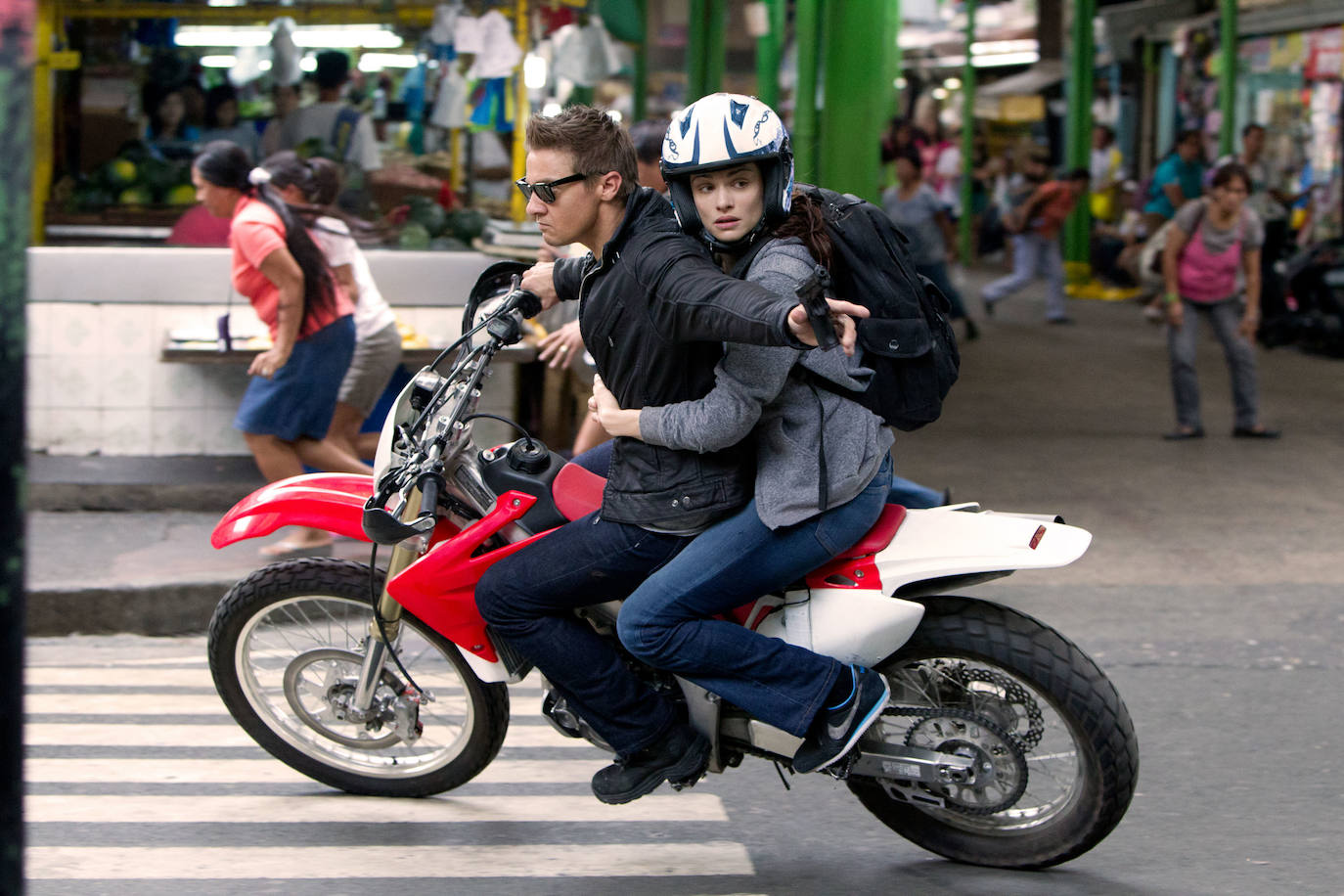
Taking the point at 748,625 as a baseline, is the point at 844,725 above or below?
below

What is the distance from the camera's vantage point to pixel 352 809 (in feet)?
14.0

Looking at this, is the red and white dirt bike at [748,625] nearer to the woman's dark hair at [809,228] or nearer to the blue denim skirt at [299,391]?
the woman's dark hair at [809,228]

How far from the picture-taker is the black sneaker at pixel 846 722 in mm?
3633

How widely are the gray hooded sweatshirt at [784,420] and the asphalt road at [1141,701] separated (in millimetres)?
980

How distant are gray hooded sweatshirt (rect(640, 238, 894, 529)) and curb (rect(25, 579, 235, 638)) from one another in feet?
11.1

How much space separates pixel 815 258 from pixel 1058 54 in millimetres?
24348

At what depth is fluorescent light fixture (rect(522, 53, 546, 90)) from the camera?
9.61 metres

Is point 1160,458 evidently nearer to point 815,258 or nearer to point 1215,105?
point 815,258

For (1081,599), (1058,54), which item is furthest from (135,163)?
(1058,54)

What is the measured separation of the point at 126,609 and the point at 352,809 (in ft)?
8.00

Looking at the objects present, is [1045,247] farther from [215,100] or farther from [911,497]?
[911,497]

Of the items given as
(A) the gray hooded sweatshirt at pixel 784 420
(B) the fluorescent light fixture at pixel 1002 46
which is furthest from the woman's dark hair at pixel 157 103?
(B) the fluorescent light fixture at pixel 1002 46

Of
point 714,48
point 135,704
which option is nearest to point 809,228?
point 135,704

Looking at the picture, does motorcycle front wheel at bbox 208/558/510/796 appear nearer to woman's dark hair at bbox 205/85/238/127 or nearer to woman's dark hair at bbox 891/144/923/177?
woman's dark hair at bbox 205/85/238/127
